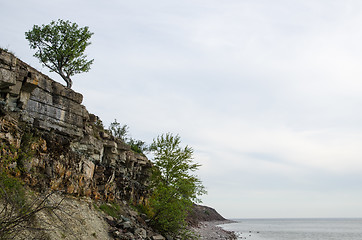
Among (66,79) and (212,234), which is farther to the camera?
(212,234)

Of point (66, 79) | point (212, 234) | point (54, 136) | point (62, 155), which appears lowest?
point (212, 234)

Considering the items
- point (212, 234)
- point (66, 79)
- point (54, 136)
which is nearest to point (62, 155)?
point (54, 136)

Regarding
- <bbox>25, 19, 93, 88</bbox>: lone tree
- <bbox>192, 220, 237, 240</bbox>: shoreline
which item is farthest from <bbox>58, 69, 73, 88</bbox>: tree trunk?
<bbox>192, 220, 237, 240</bbox>: shoreline

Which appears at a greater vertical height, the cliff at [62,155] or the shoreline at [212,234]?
the cliff at [62,155]

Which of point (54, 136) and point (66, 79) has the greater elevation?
point (66, 79)

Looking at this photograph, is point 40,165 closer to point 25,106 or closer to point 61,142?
point 61,142

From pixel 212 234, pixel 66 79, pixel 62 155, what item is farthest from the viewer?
pixel 212 234

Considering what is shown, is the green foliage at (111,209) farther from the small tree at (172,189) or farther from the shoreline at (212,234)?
the shoreline at (212,234)

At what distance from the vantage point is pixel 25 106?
17.6 metres

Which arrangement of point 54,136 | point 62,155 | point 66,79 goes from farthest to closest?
1. point 66,79
2. point 62,155
3. point 54,136

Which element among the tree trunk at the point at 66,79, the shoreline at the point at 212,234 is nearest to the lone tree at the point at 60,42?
the tree trunk at the point at 66,79

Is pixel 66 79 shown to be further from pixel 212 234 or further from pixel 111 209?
pixel 212 234

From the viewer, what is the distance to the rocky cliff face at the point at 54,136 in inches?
650

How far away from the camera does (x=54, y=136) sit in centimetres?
1983
